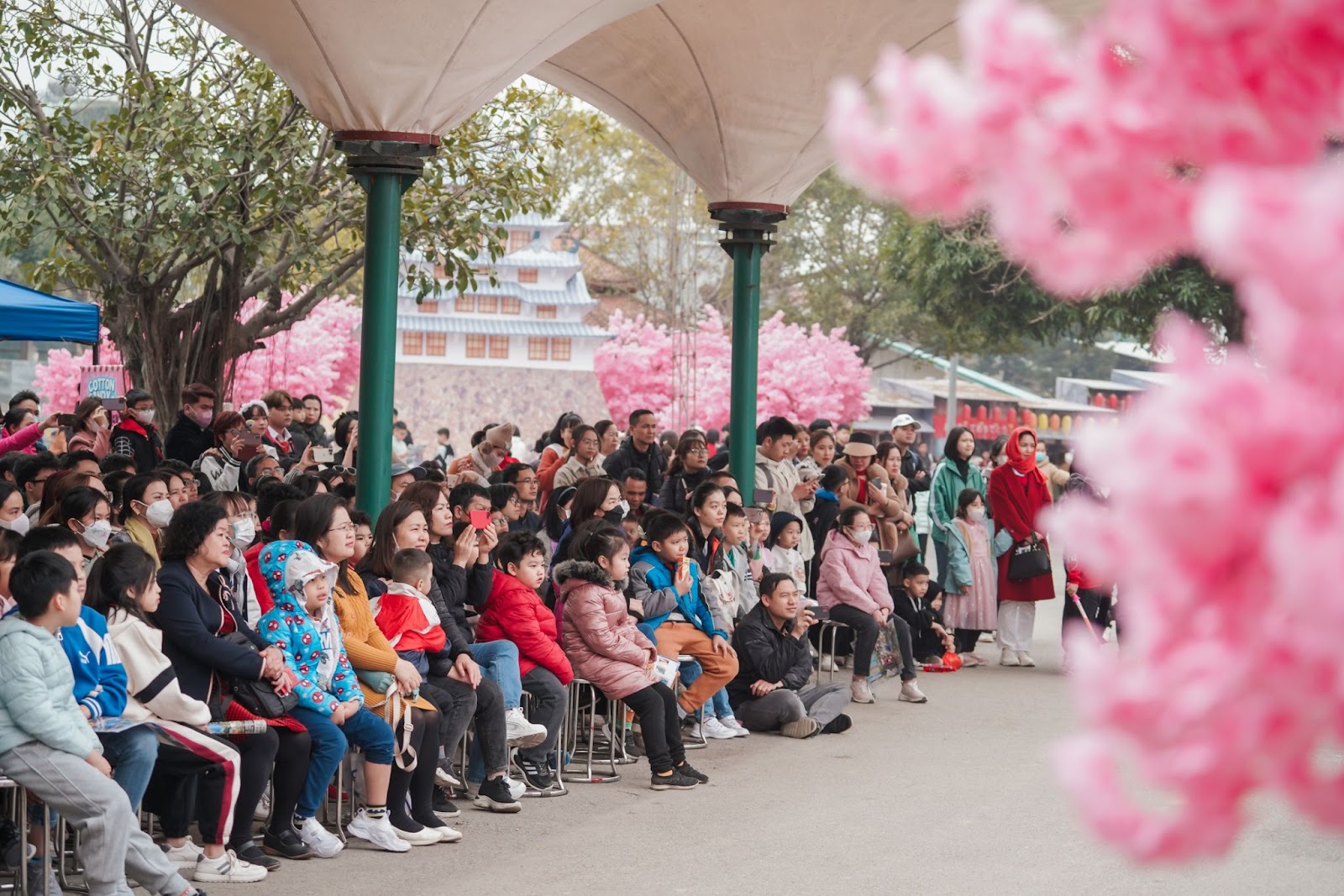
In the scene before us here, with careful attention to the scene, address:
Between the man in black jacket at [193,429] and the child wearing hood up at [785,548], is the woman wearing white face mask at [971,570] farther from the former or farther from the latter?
the man in black jacket at [193,429]

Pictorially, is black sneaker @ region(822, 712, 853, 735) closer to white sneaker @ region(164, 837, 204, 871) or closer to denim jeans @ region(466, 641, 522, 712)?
denim jeans @ region(466, 641, 522, 712)

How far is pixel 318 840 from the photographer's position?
5.92 m

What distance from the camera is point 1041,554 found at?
1134cm

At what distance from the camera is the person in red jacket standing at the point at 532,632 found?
709 cm

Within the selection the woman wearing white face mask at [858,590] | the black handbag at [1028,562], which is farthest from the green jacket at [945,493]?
the woman wearing white face mask at [858,590]

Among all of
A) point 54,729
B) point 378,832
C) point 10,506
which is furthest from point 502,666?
point 54,729

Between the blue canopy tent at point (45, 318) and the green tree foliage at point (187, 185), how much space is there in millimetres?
576

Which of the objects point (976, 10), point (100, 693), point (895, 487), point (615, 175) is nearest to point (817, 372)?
point (615, 175)

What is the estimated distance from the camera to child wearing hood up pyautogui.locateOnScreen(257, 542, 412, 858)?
19.0 ft

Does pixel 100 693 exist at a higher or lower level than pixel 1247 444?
lower

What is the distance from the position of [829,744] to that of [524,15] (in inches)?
166

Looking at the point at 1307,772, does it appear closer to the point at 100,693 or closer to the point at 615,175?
the point at 100,693

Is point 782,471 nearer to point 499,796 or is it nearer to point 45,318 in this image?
point 499,796

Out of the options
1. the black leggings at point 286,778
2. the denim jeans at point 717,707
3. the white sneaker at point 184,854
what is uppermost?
the black leggings at point 286,778
